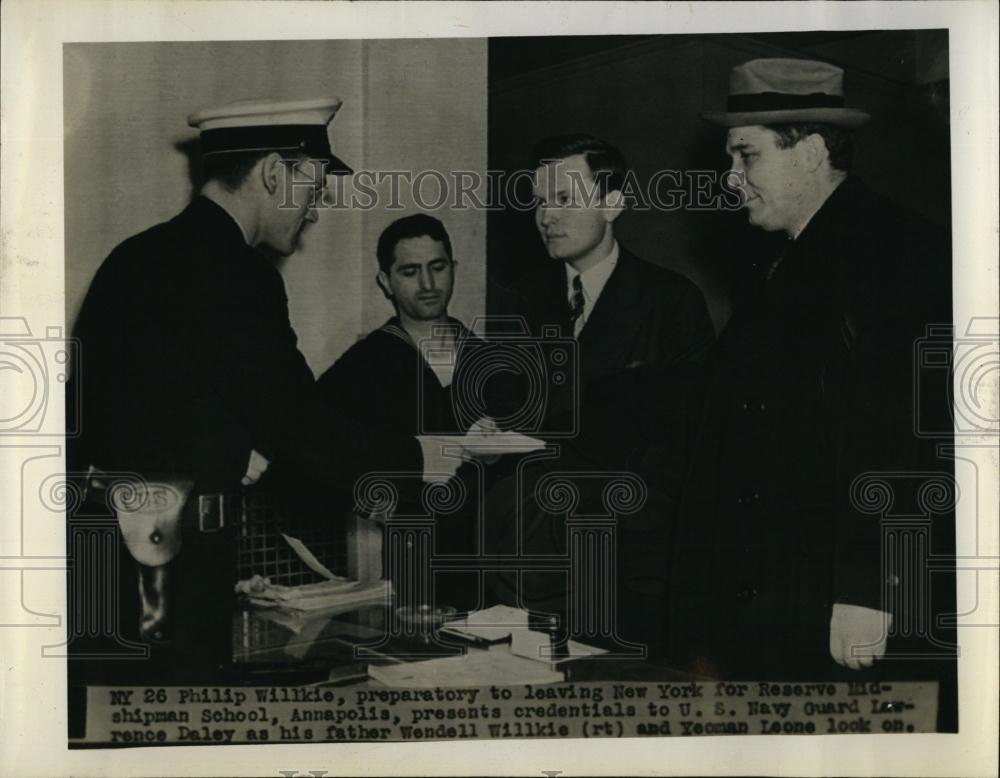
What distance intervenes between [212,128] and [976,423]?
280cm

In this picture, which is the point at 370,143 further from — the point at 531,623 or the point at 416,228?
the point at 531,623

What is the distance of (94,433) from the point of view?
344 centimetres

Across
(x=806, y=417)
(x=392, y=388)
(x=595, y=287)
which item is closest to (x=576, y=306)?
(x=595, y=287)

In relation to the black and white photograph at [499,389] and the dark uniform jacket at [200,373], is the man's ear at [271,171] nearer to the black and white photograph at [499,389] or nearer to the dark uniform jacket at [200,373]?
the black and white photograph at [499,389]

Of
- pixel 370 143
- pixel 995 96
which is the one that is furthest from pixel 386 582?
pixel 995 96

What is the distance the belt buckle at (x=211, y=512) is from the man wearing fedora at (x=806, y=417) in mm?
1541

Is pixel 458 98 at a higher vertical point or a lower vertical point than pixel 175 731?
higher

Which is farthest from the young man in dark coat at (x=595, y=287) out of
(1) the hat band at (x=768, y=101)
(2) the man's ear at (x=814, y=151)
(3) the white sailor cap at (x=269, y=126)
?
(3) the white sailor cap at (x=269, y=126)

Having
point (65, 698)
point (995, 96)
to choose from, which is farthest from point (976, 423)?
point (65, 698)

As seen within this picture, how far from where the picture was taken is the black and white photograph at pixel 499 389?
3.43 metres

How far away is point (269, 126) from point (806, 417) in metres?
2.07

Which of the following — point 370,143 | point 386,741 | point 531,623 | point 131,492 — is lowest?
point 386,741

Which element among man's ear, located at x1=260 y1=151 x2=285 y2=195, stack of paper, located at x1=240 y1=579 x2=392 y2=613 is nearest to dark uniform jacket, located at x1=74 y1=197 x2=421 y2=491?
man's ear, located at x1=260 y1=151 x2=285 y2=195

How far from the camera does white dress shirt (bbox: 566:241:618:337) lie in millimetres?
3475
